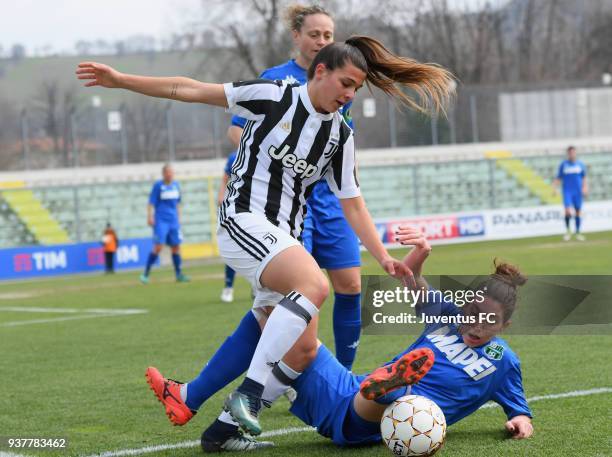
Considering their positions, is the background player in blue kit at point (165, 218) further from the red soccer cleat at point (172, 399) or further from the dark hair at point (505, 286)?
the dark hair at point (505, 286)

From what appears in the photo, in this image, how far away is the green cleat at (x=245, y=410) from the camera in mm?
4512

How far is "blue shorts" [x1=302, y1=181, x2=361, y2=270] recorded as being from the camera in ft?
21.1

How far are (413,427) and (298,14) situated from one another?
9.57 ft

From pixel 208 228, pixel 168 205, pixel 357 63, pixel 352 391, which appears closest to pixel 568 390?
pixel 352 391

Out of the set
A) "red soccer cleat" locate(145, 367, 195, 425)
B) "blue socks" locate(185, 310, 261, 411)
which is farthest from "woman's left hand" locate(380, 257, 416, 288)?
"red soccer cleat" locate(145, 367, 195, 425)

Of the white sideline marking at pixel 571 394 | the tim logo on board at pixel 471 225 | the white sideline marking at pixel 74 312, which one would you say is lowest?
the tim logo on board at pixel 471 225

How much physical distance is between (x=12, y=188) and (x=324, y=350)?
2446 centimetres

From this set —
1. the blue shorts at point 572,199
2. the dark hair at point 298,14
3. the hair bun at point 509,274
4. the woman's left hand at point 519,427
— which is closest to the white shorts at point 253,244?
the hair bun at point 509,274

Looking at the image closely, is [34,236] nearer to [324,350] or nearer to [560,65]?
[324,350]

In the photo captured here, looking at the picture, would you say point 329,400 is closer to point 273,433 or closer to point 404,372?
point 273,433

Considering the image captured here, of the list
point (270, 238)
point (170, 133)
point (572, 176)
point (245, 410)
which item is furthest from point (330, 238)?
point (170, 133)

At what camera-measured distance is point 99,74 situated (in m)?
4.92

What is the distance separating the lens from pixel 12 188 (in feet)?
93.0

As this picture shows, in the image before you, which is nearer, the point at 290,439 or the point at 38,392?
the point at 290,439
